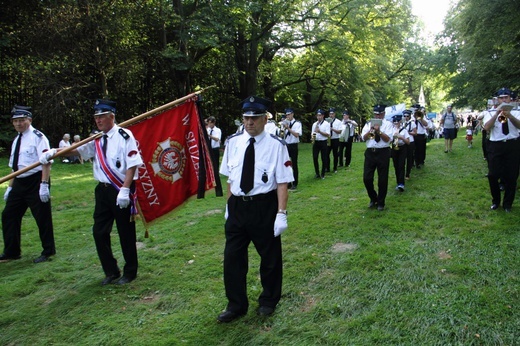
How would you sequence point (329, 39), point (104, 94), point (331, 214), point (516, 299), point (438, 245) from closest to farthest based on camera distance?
1. point (516, 299)
2. point (438, 245)
3. point (331, 214)
4. point (104, 94)
5. point (329, 39)

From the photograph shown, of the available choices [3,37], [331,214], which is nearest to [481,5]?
[331,214]

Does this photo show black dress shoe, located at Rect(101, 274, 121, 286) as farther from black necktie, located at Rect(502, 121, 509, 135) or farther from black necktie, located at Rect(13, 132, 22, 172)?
black necktie, located at Rect(502, 121, 509, 135)

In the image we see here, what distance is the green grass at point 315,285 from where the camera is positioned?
4188 mm

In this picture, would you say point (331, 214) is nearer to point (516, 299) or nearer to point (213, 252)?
point (213, 252)

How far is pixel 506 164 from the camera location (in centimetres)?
775

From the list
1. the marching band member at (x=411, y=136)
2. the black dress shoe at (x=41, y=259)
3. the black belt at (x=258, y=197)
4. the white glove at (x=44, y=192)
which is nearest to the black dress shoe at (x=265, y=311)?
the black belt at (x=258, y=197)

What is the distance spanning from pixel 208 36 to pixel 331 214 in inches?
588

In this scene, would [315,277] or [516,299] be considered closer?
[516,299]

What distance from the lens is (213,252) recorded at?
267 inches

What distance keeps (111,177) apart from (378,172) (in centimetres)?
571

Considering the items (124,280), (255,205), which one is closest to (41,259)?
(124,280)

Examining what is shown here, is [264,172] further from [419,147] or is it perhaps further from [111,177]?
[419,147]

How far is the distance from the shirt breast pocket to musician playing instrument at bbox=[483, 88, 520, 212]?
5.22 meters

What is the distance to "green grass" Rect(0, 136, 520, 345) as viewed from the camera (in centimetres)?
419
